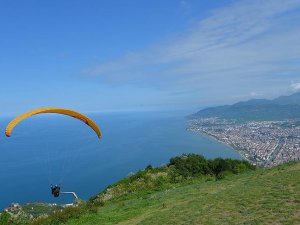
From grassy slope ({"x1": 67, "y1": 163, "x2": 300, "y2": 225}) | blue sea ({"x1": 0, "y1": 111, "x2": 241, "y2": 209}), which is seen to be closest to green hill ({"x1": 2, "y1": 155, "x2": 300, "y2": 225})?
grassy slope ({"x1": 67, "y1": 163, "x2": 300, "y2": 225})

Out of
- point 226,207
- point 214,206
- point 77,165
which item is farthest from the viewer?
point 77,165

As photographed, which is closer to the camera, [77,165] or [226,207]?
[226,207]

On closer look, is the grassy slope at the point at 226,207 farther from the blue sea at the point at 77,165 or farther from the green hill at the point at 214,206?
the blue sea at the point at 77,165

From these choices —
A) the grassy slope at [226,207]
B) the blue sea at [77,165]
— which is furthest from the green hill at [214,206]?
the blue sea at [77,165]

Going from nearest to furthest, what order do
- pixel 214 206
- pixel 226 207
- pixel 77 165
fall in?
1. pixel 226 207
2. pixel 214 206
3. pixel 77 165

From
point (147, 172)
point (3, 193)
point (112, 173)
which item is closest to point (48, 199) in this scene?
point (3, 193)

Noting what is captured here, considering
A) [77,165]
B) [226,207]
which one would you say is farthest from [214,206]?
[77,165]

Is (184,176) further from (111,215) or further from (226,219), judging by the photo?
(226,219)

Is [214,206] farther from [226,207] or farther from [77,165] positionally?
[77,165]

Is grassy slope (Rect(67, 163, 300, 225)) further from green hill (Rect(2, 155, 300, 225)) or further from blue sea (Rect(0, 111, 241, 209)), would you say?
blue sea (Rect(0, 111, 241, 209))
